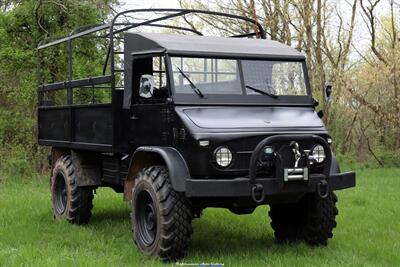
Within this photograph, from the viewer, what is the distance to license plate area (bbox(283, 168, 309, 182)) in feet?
19.9

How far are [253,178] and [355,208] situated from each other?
4.76 meters

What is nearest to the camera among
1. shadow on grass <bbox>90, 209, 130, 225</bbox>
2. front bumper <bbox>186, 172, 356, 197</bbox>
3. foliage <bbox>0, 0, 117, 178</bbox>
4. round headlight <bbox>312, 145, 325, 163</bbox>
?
front bumper <bbox>186, 172, 356, 197</bbox>

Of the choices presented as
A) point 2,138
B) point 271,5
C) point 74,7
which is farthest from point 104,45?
point 271,5

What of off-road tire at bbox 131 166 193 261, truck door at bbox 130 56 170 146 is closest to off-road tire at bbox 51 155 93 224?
truck door at bbox 130 56 170 146

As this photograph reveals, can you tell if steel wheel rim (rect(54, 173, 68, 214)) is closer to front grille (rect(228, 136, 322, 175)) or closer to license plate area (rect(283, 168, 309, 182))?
front grille (rect(228, 136, 322, 175))

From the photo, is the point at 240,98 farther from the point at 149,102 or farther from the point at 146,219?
the point at 146,219

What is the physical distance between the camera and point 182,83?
6.68 metres

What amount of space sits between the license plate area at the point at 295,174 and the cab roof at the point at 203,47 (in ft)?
5.18

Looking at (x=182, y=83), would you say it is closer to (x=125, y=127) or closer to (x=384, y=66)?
(x=125, y=127)

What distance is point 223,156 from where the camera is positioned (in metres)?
6.12

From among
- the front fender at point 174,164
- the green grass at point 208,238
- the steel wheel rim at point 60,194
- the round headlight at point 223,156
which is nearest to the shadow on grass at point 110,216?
the green grass at point 208,238

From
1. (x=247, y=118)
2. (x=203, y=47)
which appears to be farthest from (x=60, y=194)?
(x=247, y=118)

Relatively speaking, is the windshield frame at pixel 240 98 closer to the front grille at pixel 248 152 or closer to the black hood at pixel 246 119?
the black hood at pixel 246 119

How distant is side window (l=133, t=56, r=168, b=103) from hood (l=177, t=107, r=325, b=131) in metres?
0.44
